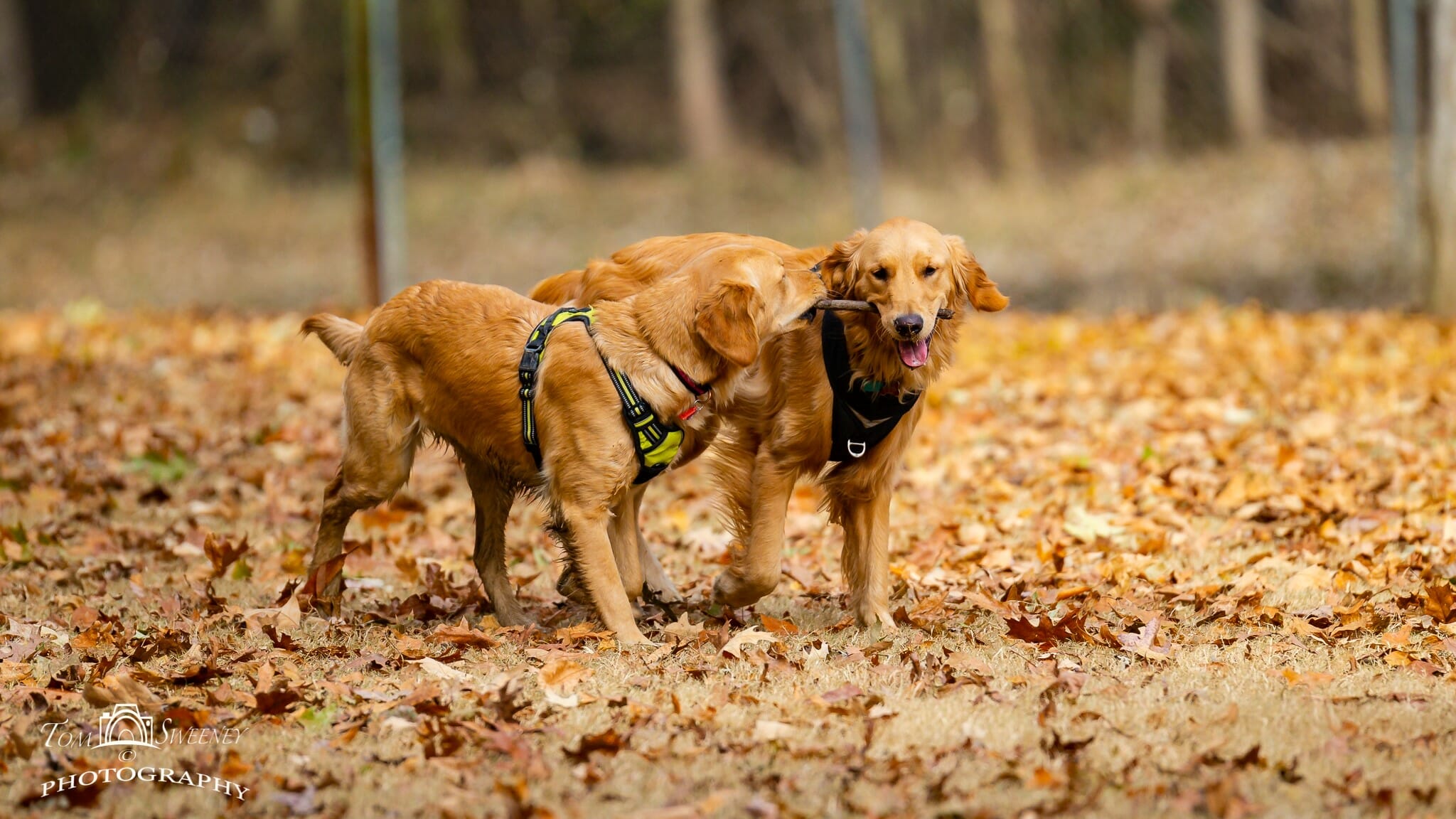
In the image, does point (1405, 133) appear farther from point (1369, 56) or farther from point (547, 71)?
point (547, 71)

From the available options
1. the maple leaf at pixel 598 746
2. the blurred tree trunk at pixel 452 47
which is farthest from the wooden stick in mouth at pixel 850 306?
the blurred tree trunk at pixel 452 47

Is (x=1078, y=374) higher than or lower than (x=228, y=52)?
lower

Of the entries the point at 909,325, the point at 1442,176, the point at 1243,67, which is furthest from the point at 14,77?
the point at 909,325

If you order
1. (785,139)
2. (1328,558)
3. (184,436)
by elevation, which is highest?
(785,139)

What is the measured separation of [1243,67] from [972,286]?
1731 cm

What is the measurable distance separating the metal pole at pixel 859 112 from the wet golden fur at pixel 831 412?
1012 centimetres

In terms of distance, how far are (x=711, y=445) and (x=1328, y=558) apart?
256 centimetres

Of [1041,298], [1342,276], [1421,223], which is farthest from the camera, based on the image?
[1041,298]

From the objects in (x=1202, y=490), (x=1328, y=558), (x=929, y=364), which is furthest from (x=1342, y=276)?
(x=929, y=364)

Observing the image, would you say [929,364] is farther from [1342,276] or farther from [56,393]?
[1342,276]

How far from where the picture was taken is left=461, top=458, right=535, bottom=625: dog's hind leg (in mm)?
5395

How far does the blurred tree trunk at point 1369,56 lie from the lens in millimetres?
17594

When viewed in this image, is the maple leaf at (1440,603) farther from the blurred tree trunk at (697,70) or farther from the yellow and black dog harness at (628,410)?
the blurred tree trunk at (697,70)

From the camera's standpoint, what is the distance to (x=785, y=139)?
2120 centimetres
